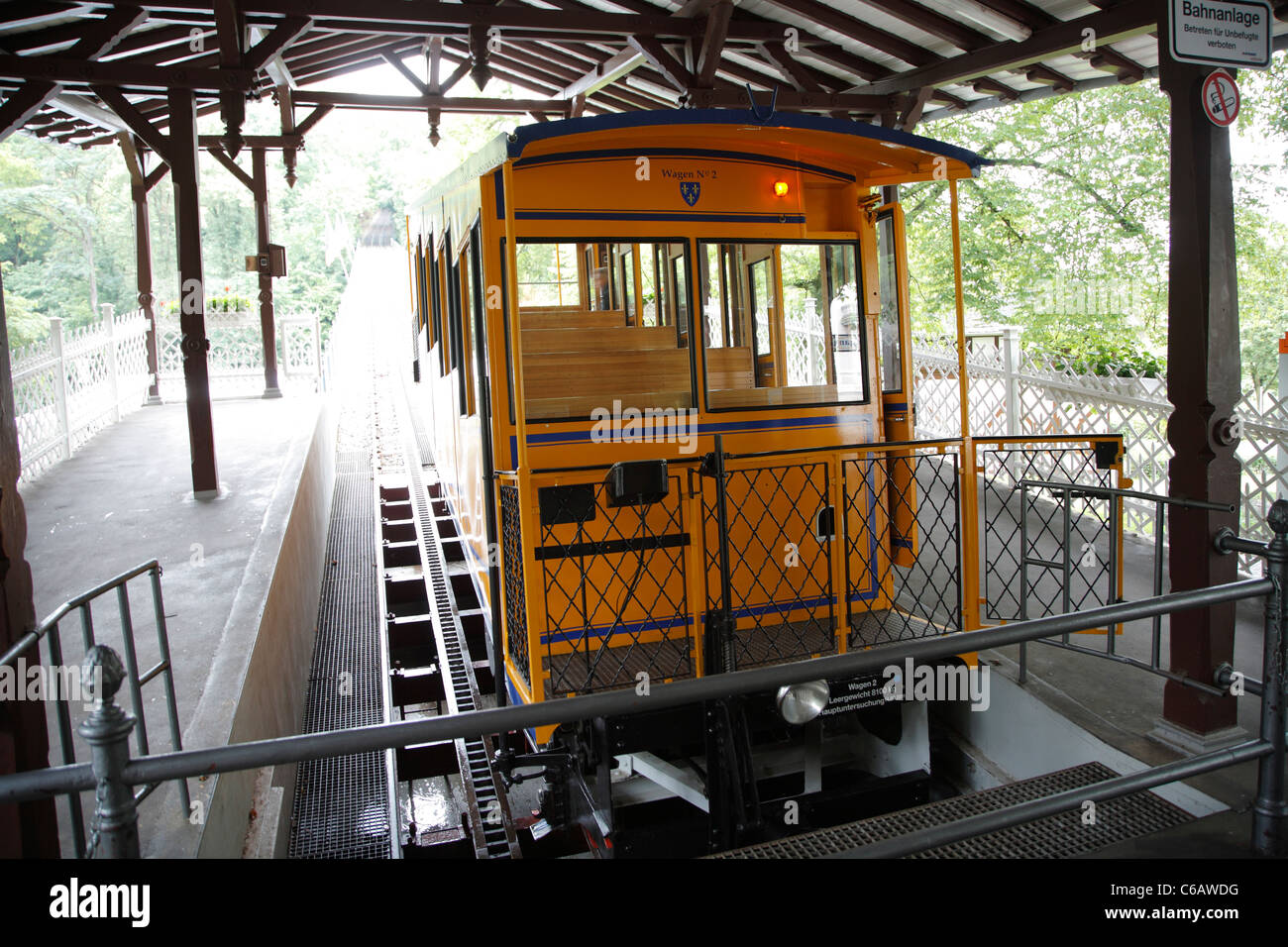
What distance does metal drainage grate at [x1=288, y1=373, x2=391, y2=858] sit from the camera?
4.51m

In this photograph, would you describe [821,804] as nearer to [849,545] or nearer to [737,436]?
[849,545]

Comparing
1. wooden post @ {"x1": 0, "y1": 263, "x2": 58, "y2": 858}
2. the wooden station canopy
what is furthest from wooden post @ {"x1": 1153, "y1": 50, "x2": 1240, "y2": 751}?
wooden post @ {"x1": 0, "y1": 263, "x2": 58, "y2": 858}

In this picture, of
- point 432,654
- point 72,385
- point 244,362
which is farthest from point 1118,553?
point 244,362

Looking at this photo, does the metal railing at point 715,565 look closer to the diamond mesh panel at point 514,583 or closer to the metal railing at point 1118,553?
the diamond mesh panel at point 514,583

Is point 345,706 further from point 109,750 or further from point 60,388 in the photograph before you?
point 60,388

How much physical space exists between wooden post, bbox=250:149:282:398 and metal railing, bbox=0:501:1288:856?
11.9 meters

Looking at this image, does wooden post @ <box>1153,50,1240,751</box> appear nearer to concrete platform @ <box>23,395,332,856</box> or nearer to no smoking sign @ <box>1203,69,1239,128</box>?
no smoking sign @ <box>1203,69,1239,128</box>

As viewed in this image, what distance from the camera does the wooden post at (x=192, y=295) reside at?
7.75 meters

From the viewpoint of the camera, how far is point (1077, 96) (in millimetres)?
14867

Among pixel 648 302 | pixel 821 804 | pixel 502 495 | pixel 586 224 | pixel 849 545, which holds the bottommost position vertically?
pixel 821 804

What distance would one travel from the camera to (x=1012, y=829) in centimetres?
330

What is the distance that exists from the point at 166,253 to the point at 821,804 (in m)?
47.5
